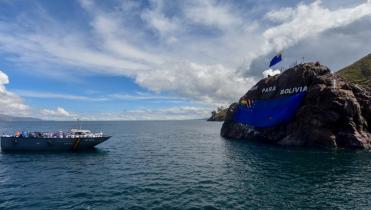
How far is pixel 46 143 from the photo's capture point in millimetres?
77625

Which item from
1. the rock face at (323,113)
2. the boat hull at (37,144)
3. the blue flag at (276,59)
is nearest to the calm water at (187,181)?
the boat hull at (37,144)

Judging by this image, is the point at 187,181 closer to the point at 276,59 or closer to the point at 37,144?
the point at 37,144

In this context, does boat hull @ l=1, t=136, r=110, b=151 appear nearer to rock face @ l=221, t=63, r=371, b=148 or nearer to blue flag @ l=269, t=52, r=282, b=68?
rock face @ l=221, t=63, r=371, b=148

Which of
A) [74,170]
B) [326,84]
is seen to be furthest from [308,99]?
[74,170]

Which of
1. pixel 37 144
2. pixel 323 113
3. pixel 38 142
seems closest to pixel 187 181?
pixel 38 142

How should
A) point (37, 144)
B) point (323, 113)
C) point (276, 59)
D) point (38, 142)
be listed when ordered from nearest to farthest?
1. point (38, 142)
2. point (37, 144)
3. point (323, 113)
4. point (276, 59)

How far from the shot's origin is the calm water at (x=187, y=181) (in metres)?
34.2

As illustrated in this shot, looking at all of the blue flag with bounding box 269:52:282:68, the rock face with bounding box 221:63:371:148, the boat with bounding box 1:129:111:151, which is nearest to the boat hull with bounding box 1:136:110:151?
the boat with bounding box 1:129:111:151

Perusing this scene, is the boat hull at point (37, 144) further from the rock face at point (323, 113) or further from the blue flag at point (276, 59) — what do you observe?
the blue flag at point (276, 59)

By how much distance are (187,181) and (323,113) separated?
59.3m

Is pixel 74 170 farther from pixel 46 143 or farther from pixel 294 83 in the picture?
pixel 294 83

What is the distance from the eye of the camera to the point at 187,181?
44438 mm

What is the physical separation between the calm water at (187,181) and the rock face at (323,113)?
45.9 feet

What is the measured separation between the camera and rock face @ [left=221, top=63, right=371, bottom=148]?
82.1 metres
